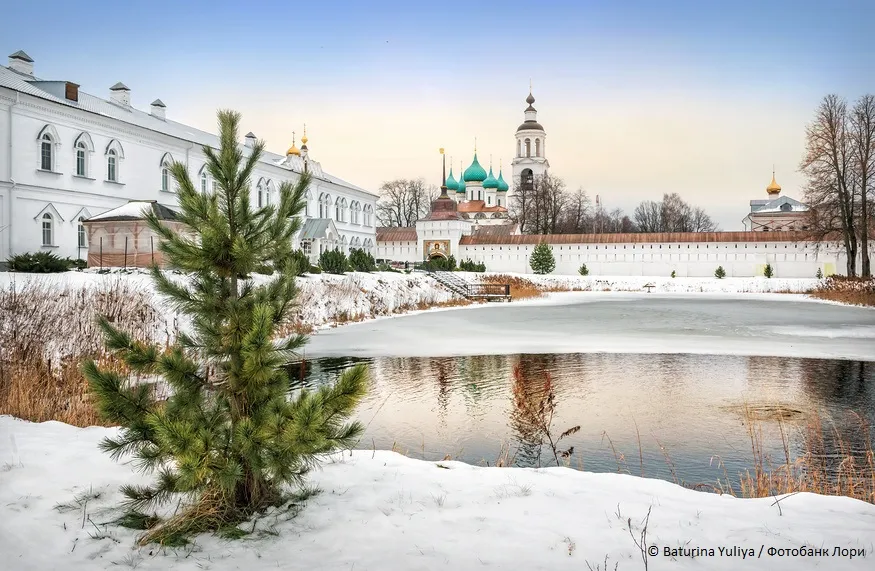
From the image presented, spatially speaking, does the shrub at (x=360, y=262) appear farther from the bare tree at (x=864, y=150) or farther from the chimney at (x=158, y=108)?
the bare tree at (x=864, y=150)

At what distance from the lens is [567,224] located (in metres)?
75.6

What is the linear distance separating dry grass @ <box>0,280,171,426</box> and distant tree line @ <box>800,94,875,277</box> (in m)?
33.3

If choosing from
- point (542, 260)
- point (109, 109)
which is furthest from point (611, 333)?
point (542, 260)

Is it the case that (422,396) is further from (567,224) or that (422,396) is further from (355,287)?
(567,224)

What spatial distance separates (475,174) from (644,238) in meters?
42.5

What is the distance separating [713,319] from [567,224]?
56455 millimetres

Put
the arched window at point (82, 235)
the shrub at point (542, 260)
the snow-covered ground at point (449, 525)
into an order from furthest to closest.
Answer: the shrub at point (542, 260) < the arched window at point (82, 235) < the snow-covered ground at point (449, 525)

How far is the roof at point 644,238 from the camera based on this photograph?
48.2 m

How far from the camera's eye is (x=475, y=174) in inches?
3548

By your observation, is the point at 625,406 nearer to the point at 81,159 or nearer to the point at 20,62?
the point at 81,159

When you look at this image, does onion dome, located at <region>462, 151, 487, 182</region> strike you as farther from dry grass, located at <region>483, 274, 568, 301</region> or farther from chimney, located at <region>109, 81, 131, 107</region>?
chimney, located at <region>109, 81, 131, 107</region>

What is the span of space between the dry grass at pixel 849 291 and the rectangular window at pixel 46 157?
105 ft

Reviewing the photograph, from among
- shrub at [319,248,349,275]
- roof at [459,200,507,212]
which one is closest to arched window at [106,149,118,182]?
shrub at [319,248,349,275]

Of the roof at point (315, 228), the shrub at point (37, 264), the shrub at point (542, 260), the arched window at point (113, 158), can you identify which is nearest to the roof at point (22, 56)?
the arched window at point (113, 158)
